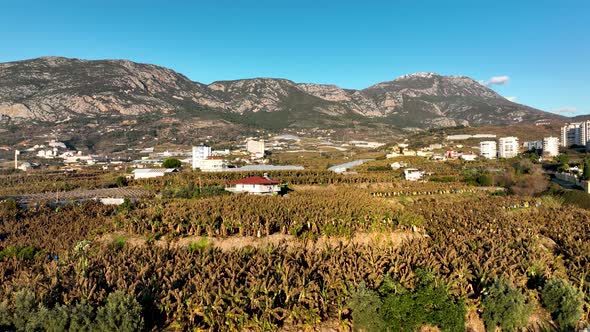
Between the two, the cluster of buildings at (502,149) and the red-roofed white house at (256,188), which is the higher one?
the cluster of buildings at (502,149)

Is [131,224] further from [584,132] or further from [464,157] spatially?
[584,132]

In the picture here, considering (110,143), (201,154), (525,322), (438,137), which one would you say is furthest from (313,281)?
(110,143)

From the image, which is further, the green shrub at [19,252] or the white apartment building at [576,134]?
the white apartment building at [576,134]

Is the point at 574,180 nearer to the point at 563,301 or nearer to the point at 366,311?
the point at 563,301

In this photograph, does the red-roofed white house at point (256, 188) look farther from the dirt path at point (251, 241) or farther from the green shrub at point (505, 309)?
the green shrub at point (505, 309)

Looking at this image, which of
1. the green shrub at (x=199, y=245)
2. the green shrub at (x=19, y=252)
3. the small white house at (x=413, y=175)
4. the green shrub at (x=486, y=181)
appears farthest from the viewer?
the small white house at (x=413, y=175)

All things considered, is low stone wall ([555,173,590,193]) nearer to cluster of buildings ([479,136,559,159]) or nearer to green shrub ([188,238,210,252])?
cluster of buildings ([479,136,559,159])

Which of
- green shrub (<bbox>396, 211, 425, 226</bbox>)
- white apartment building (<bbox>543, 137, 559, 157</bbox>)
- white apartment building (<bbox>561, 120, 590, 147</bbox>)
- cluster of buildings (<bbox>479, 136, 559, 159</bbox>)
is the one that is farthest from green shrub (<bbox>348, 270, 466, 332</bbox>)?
white apartment building (<bbox>561, 120, 590, 147</bbox>)

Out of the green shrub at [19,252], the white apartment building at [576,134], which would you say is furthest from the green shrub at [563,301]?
the white apartment building at [576,134]
